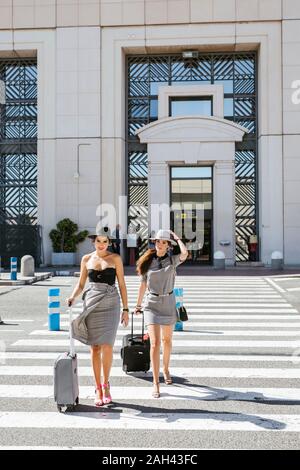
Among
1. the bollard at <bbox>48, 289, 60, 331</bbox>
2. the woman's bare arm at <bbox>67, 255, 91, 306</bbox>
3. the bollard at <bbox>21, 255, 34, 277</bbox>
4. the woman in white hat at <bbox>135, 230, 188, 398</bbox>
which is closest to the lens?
the woman's bare arm at <bbox>67, 255, 91, 306</bbox>

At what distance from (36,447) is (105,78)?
85.8 ft

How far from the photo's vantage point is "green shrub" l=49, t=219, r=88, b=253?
27.4 meters

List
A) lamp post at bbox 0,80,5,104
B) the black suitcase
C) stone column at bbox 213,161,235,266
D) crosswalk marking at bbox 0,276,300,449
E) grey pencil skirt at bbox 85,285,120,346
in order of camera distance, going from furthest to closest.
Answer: lamp post at bbox 0,80,5,104, stone column at bbox 213,161,235,266, the black suitcase, grey pencil skirt at bbox 85,285,120,346, crosswalk marking at bbox 0,276,300,449

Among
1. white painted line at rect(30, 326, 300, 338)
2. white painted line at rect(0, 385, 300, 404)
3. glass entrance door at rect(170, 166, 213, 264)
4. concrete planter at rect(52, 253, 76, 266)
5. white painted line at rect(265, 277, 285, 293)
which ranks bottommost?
white painted line at rect(265, 277, 285, 293)

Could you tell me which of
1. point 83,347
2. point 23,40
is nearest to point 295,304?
point 83,347

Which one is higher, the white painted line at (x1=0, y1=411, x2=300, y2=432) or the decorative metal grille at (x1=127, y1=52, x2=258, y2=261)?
the decorative metal grille at (x1=127, y1=52, x2=258, y2=261)

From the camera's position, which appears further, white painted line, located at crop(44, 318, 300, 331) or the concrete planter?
the concrete planter

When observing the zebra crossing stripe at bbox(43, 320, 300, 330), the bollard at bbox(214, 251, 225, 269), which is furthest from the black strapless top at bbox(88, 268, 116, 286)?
the bollard at bbox(214, 251, 225, 269)

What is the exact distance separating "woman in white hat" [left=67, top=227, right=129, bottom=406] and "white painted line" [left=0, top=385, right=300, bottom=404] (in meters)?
0.41

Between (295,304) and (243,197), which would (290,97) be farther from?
(295,304)

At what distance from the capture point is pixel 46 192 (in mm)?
28641

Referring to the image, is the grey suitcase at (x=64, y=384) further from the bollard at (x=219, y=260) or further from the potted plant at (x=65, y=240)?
the potted plant at (x=65, y=240)

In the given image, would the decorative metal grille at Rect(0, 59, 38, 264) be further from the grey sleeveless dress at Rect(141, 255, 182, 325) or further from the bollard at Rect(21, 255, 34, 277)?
the grey sleeveless dress at Rect(141, 255, 182, 325)

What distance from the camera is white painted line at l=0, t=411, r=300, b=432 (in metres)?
4.94
